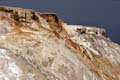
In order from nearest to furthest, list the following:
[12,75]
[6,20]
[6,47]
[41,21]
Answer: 1. [12,75]
2. [6,47]
3. [6,20]
4. [41,21]

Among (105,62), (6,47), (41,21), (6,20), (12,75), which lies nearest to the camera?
(12,75)

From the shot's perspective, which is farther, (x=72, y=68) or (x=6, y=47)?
(x=72, y=68)

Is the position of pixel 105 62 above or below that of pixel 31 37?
below

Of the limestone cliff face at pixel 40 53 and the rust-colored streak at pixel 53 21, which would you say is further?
the rust-colored streak at pixel 53 21

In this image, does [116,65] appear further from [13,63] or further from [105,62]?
[13,63]

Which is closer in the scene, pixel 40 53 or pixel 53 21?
pixel 40 53

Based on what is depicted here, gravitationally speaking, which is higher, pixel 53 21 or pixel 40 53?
pixel 53 21

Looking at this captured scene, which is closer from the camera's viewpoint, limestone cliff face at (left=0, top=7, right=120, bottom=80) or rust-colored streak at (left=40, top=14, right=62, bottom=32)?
limestone cliff face at (left=0, top=7, right=120, bottom=80)

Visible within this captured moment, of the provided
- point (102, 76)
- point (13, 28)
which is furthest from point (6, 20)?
point (102, 76)
